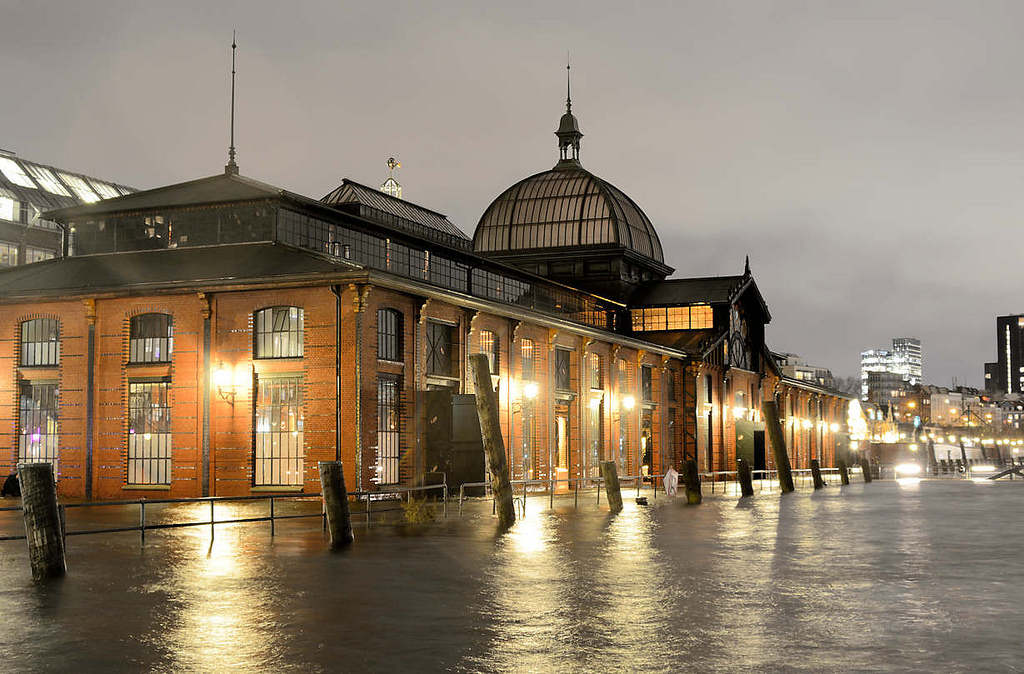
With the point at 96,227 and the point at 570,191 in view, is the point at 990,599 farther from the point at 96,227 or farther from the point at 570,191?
the point at 570,191

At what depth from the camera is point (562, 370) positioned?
48.4 m

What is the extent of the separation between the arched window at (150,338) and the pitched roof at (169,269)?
1315 millimetres

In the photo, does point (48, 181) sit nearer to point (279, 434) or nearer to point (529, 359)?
point (529, 359)

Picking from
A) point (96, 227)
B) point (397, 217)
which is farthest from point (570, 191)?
point (96, 227)

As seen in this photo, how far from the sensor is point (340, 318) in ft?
111

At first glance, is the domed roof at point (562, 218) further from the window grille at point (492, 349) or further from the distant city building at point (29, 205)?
the distant city building at point (29, 205)

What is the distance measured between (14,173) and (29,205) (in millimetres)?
3608

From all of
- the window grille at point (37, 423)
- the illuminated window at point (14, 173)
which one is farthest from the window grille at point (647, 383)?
the illuminated window at point (14, 173)

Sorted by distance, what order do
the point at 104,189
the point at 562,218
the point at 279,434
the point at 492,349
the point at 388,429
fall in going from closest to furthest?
the point at 279,434 → the point at 388,429 → the point at 492,349 → the point at 562,218 → the point at 104,189

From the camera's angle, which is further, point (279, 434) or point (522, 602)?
point (279, 434)

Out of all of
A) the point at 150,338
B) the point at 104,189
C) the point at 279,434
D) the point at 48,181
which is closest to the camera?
the point at 279,434

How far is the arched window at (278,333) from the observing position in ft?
114

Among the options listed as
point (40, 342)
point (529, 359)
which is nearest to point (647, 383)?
point (529, 359)

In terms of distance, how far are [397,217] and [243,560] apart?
31.1m
